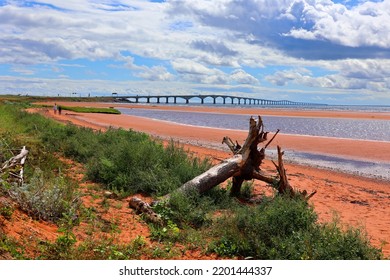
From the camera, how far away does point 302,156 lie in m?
20.7

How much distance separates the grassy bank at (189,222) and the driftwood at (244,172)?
0.97 ft

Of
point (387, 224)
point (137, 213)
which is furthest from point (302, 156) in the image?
point (137, 213)

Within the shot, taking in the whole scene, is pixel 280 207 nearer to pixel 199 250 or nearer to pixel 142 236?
pixel 199 250

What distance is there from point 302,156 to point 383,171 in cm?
425

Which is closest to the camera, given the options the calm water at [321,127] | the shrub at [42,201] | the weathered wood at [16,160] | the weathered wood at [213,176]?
the shrub at [42,201]

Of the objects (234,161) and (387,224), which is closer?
(387,224)

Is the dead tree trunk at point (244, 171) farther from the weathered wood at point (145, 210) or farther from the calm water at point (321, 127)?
the calm water at point (321, 127)

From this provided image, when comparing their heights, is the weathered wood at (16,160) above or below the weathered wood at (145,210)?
above

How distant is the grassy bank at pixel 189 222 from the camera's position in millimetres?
6457

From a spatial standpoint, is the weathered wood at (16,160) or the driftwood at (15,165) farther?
the weathered wood at (16,160)

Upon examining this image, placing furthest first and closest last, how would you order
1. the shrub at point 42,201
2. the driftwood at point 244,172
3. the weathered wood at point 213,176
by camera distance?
the driftwood at point 244,172, the weathered wood at point 213,176, the shrub at point 42,201

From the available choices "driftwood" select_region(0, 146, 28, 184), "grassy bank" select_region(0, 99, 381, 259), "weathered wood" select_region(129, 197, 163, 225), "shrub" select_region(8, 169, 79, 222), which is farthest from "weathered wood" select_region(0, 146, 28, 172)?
"weathered wood" select_region(129, 197, 163, 225)

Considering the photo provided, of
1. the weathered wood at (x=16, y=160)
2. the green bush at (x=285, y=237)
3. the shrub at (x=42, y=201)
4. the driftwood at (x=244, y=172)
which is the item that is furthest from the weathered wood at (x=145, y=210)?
the weathered wood at (x=16, y=160)

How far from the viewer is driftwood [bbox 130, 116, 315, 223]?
9.57 metres
